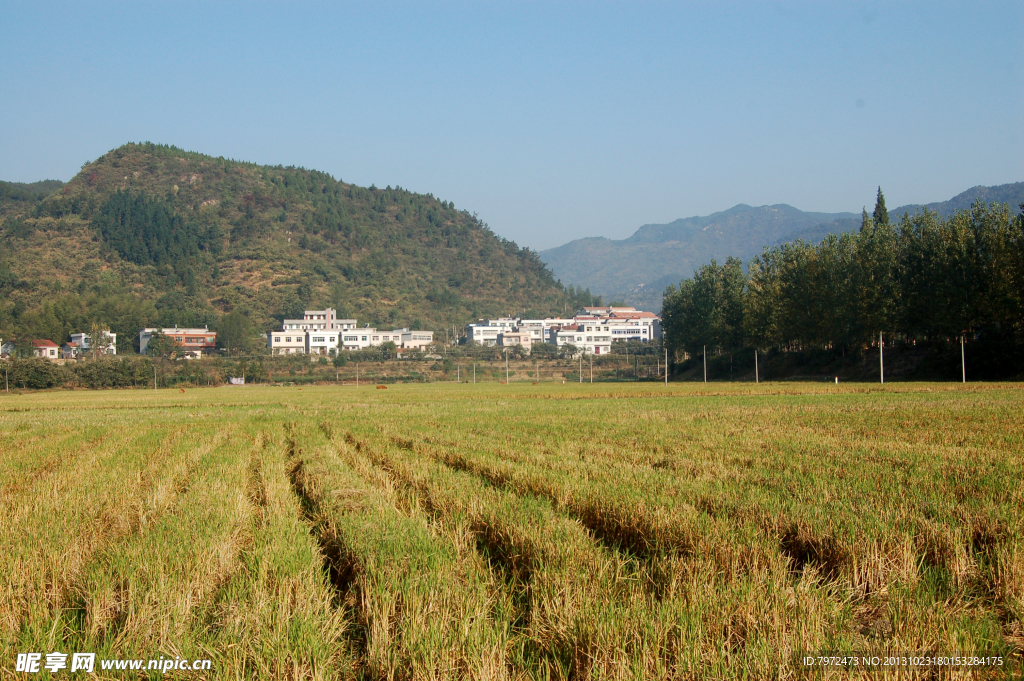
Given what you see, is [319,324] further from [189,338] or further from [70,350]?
[70,350]

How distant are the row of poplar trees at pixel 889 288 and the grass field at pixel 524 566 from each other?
52628 millimetres

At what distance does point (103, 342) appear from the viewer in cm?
12331

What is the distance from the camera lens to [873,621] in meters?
4.28

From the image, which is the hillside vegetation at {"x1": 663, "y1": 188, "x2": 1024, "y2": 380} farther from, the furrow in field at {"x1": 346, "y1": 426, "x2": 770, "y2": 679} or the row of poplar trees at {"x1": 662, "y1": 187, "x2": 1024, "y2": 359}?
the furrow in field at {"x1": 346, "y1": 426, "x2": 770, "y2": 679}

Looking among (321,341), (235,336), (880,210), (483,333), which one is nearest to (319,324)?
(321,341)

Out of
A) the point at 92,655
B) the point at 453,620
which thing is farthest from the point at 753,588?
the point at 92,655

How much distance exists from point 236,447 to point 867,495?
43.4ft

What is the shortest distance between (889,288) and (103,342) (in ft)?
410

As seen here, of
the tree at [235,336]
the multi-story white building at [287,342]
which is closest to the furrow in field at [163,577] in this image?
the tree at [235,336]

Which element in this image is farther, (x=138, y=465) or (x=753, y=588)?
(x=138, y=465)

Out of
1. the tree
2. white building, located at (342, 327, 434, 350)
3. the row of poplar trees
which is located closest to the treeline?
the tree

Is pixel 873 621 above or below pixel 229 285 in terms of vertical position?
below

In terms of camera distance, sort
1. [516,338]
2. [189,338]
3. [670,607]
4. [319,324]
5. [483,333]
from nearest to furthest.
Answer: [670,607], [189,338], [319,324], [516,338], [483,333]

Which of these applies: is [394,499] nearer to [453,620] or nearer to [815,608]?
[453,620]
